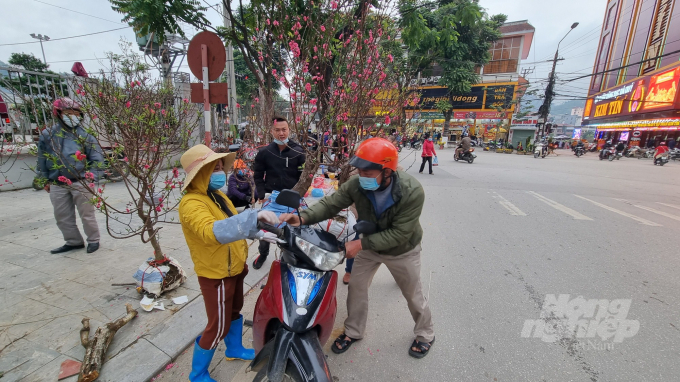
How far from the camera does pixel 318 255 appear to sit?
1.53m

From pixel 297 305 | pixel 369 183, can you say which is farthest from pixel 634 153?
pixel 297 305

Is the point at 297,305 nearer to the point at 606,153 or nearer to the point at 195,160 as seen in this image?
the point at 195,160

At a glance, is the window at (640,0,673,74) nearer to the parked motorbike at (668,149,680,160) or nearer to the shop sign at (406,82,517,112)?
the parked motorbike at (668,149,680,160)

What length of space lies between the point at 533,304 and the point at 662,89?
27.0 m

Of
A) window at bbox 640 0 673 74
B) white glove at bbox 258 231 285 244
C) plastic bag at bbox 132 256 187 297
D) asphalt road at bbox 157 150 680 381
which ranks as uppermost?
window at bbox 640 0 673 74

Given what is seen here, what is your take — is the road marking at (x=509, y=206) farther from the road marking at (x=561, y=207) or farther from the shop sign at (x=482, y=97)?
the shop sign at (x=482, y=97)

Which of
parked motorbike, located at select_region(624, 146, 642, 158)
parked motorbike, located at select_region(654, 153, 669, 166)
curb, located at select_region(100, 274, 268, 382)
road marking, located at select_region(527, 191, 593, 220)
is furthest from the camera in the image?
parked motorbike, located at select_region(624, 146, 642, 158)

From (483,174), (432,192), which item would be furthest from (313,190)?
(483,174)

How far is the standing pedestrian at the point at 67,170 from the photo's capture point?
2869 mm

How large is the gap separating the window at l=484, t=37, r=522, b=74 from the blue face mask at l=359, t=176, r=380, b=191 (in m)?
34.5

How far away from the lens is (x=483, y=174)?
10.9 m

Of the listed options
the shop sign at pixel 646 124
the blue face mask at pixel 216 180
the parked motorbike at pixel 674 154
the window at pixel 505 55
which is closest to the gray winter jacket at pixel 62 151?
the blue face mask at pixel 216 180

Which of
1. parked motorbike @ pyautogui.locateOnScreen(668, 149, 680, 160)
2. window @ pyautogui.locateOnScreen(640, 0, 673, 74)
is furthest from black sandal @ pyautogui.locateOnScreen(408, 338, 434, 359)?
window @ pyautogui.locateOnScreen(640, 0, 673, 74)

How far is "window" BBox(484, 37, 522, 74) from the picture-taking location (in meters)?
29.4
